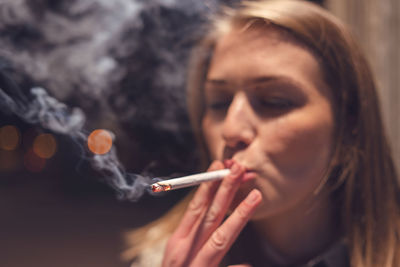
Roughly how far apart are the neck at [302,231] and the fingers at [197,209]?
0.26 m

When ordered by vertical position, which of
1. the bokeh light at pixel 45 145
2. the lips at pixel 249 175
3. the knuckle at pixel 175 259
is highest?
the bokeh light at pixel 45 145

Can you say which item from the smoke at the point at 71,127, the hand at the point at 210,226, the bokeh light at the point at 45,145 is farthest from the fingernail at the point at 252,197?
the bokeh light at the point at 45,145

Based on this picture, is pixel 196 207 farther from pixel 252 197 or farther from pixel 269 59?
pixel 269 59

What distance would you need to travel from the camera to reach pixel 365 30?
1.31 m

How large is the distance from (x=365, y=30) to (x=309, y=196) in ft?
2.94

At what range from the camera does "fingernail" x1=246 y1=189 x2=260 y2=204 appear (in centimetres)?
64

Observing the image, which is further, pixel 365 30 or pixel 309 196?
pixel 365 30

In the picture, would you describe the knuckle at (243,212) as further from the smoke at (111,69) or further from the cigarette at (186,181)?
the smoke at (111,69)

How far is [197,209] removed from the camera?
67 centimetres

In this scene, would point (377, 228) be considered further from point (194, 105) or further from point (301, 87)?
point (194, 105)

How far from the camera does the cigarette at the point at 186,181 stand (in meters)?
0.51

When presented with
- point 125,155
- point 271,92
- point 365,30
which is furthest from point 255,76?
point 365,30

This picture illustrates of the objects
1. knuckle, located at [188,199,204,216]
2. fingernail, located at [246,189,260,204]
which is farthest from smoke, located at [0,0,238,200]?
fingernail, located at [246,189,260,204]

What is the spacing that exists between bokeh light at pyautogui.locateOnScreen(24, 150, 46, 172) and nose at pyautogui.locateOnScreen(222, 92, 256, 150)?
480 millimetres
